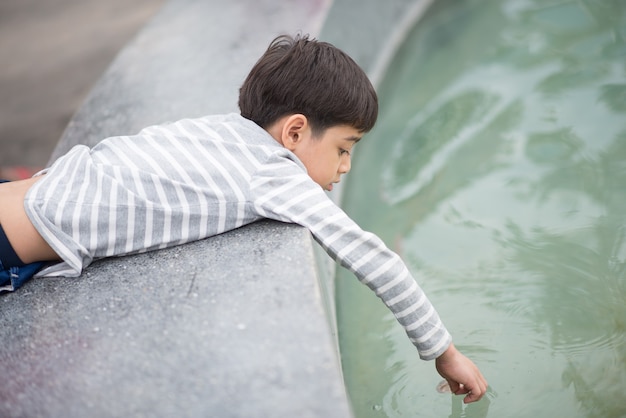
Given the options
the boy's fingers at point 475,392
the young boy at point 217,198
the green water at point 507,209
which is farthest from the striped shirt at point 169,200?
the green water at point 507,209

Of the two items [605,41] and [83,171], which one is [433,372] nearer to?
[83,171]

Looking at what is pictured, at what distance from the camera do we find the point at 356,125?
1.75 metres

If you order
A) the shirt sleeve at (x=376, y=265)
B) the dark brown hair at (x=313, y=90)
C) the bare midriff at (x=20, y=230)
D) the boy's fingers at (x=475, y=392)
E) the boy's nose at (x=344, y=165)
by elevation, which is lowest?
the bare midriff at (x=20, y=230)

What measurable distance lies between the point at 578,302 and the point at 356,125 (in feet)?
2.62

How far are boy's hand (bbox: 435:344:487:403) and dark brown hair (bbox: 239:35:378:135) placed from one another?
0.62 meters

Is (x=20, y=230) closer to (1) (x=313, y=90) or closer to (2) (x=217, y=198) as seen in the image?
(2) (x=217, y=198)

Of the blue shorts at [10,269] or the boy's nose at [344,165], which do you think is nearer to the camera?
the blue shorts at [10,269]

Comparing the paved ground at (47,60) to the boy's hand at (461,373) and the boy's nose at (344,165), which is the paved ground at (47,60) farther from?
the boy's hand at (461,373)

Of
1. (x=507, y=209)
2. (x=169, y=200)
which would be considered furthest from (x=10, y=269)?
(x=507, y=209)

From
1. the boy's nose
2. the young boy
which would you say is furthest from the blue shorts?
the boy's nose

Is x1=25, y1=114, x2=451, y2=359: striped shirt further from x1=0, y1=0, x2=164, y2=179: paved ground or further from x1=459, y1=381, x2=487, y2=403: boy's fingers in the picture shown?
x1=0, y1=0, x2=164, y2=179: paved ground

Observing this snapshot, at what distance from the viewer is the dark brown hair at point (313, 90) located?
1715 mm

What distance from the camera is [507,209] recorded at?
2.35 metres

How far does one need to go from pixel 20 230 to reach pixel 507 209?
5.04ft
